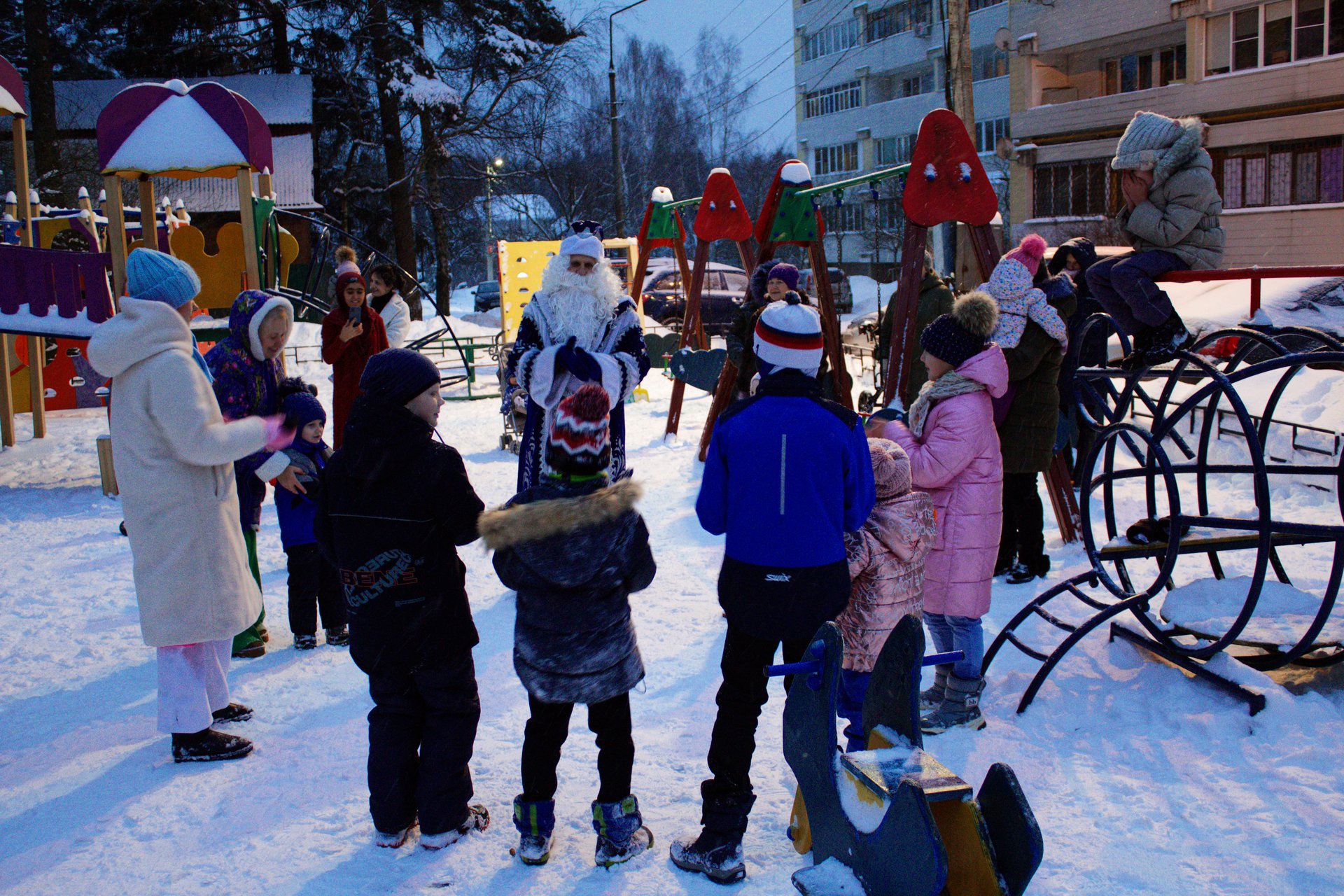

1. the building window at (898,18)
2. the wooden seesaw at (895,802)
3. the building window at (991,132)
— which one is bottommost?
the wooden seesaw at (895,802)

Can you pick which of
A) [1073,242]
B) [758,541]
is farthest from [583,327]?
[1073,242]

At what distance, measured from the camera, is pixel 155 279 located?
Answer: 330 cm

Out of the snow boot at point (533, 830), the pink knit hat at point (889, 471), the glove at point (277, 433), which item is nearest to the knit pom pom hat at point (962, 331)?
the pink knit hat at point (889, 471)

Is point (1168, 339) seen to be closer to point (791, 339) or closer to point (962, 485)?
point (962, 485)

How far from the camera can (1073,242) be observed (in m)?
6.46

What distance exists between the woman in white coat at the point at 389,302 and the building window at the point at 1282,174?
848 inches

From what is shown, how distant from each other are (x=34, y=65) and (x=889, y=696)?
76.1 feet

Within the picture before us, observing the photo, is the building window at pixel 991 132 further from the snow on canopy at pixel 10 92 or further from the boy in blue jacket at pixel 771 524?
the boy in blue jacket at pixel 771 524

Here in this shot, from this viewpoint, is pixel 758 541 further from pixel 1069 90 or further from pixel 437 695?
pixel 1069 90

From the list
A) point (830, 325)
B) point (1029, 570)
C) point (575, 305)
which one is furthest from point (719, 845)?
point (830, 325)

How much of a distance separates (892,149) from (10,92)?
37501 mm

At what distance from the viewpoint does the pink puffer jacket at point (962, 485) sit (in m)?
3.51

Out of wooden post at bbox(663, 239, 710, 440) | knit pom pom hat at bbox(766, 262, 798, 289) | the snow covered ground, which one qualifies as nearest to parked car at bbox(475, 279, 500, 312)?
wooden post at bbox(663, 239, 710, 440)

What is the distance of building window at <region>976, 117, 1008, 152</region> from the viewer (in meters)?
37.3
